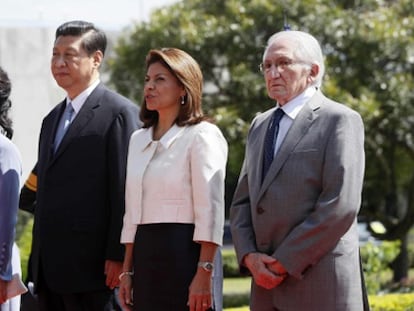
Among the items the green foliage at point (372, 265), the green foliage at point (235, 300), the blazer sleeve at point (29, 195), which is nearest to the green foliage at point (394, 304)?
the blazer sleeve at point (29, 195)

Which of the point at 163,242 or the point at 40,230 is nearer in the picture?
the point at 163,242

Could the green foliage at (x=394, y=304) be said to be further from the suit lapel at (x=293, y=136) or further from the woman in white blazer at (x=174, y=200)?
the suit lapel at (x=293, y=136)

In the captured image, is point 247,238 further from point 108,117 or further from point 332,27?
point 332,27

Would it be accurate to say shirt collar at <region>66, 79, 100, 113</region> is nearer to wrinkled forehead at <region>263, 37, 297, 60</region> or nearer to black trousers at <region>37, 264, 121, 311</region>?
black trousers at <region>37, 264, 121, 311</region>

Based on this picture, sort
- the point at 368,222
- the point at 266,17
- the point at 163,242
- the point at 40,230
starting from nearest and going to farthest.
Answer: the point at 163,242 → the point at 40,230 → the point at 266,17 → the point at 368,222

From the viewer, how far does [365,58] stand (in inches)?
601

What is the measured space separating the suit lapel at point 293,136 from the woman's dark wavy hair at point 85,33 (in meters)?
1.36

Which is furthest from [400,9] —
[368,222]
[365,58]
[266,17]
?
[368,222]

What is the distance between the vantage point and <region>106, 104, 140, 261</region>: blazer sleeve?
515 cm

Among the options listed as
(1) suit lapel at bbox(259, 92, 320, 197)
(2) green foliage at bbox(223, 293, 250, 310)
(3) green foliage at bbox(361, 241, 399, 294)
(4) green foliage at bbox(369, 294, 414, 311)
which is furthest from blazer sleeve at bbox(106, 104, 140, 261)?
(2) green foliage at bbox(223, 293, 250, 310)

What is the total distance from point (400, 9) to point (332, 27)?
142 centimetres

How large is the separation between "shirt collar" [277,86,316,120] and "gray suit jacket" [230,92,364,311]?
0.04 metres

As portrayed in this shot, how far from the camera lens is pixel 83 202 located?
17.0 ft

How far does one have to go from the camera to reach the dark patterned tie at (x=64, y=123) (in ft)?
17.6
